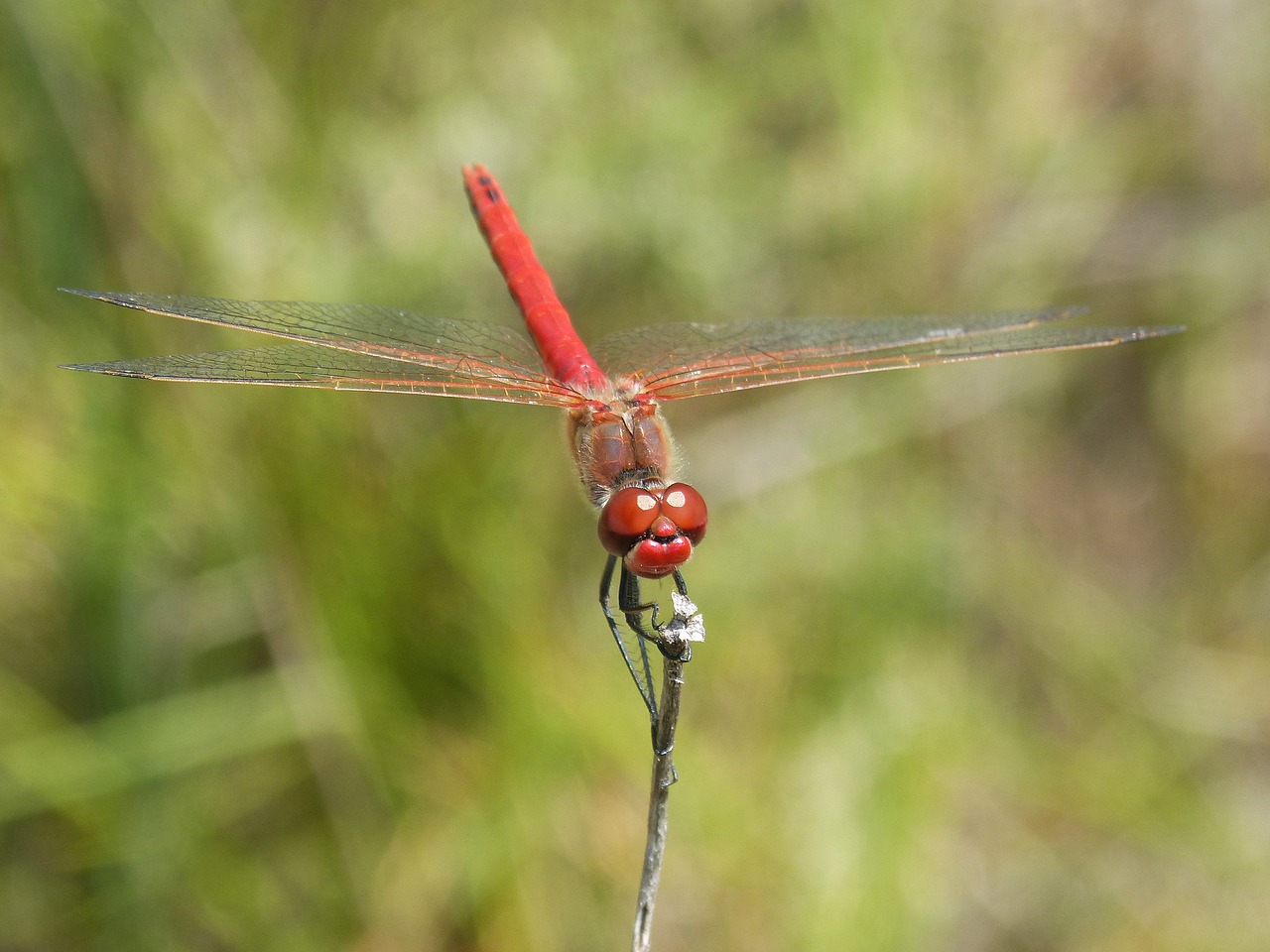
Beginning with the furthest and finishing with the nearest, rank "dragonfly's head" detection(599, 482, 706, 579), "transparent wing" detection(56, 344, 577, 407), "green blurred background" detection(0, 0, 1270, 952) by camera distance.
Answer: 1. "green blurred background" detection(0, 0, 1270, 952)
2. "transparent wing" detection(56, 344, 577, 407)
3. "dragonfly's head" detection(599, 482, 706, 579)

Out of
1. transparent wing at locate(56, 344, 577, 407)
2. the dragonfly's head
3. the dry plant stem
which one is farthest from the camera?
transparent wing at locate(56, 344, 577, 407)

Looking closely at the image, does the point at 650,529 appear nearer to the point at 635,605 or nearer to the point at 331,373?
the point at 635,605

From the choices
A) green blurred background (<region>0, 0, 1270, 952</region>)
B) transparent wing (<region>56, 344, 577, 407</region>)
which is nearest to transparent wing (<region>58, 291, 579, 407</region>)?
transparent wing (<region>56, 344, 577, 407</region>)

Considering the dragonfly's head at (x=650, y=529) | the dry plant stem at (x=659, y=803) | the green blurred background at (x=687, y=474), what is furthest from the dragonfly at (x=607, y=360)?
the green blurred background at (x=687, y=474)

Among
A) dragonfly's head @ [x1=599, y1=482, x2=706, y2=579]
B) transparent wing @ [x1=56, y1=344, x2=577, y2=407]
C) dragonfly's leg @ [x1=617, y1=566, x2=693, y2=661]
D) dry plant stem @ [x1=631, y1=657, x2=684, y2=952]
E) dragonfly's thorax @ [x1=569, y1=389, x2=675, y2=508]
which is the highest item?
transparent wing @ [x1=56, y1=344, x2=577, y2=407]

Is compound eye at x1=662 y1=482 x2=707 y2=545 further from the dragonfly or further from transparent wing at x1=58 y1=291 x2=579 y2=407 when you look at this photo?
transparent wing at x1=58 y1=291 x2=579 y2=407

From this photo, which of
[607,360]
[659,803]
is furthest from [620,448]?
[659,803]

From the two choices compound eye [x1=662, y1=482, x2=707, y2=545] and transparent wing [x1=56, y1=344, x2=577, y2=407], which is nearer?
compound eye [x1=662, y1=482, x2=707, y2=545]

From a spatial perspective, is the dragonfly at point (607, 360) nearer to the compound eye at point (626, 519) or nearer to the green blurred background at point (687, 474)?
the compound eye at point (626, 519)
